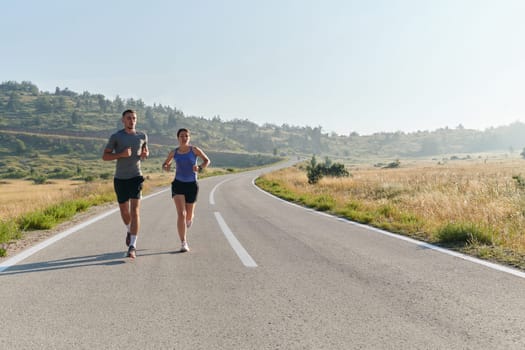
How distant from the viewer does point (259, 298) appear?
362 centimetres

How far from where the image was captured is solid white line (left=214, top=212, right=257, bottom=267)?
5055 mm

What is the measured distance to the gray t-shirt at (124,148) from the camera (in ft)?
18.4

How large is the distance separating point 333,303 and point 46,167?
103m

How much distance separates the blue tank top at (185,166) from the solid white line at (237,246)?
1360mm

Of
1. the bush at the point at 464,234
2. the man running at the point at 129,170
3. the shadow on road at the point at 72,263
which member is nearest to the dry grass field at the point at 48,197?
the shadow on road at the point at 72,263

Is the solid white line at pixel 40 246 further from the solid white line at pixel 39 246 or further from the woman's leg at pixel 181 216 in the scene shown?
the woman's leg at pixel 181 216

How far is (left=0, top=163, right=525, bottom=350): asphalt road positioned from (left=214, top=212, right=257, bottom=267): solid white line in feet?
0.11

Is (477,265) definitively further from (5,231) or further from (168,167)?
(5,231)

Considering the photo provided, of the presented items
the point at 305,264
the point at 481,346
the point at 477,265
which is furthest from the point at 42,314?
the point at 477,265

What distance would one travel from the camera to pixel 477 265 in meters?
4.74

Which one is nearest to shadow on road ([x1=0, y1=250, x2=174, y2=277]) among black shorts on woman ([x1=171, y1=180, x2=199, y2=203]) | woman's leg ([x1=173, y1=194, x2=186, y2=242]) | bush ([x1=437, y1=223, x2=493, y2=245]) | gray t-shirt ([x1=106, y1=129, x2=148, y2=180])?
woman's leg ([x1=173, y1=194, x2=186, y2=242])

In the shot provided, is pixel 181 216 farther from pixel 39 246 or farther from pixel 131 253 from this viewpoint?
pixel 39 246

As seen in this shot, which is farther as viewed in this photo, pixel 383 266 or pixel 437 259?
pixel 437 259

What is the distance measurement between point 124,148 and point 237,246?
243cm
